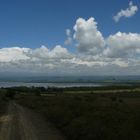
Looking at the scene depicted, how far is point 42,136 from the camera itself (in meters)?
21.1

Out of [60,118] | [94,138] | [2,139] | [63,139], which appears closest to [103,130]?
[94,138]

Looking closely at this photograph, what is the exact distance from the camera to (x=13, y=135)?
2177 centimetres

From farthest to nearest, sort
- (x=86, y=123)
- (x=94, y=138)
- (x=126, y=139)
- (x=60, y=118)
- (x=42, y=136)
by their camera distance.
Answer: (x=60, y=118), (x=86, y=123), (x=42, y=136), (x=94, y=138), (x=126, y=139)

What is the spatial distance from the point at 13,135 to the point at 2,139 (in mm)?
1603

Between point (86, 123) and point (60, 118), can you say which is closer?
point (86, 123)

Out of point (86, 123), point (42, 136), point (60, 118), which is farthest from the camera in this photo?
point (60, 118)

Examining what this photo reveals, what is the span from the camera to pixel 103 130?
1917 cm

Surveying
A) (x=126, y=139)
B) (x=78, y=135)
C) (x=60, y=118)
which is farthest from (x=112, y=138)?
(x=60, y=118)

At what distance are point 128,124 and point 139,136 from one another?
11.8 ft

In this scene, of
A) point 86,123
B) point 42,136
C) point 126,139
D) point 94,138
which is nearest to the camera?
point 126,139

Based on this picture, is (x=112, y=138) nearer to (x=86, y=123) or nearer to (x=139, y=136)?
(x=139, y=136)

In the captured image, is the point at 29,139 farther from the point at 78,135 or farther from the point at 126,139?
the point at 126,139

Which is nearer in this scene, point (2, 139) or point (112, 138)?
point (112, 138)

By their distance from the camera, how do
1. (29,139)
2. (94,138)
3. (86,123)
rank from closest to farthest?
(94,138), (29,139), (86,123)
